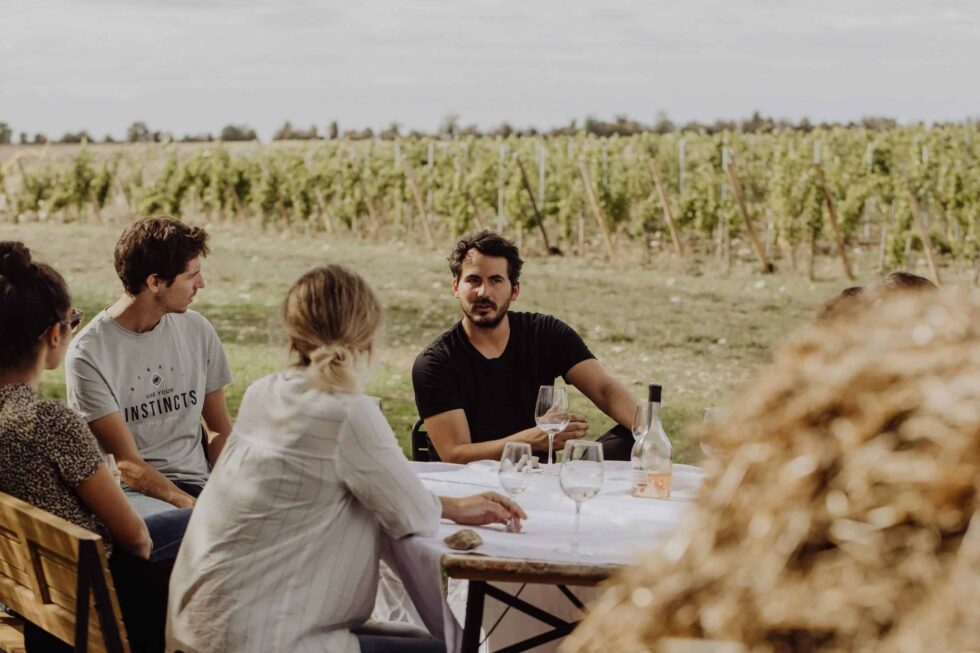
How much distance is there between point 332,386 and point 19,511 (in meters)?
0.76

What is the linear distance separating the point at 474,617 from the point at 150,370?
183 cm

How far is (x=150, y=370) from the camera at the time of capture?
433 cm

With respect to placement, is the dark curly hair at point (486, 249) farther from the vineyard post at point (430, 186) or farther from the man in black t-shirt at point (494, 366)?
the vineyard post at point (430, 186)

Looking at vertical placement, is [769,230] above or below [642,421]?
below

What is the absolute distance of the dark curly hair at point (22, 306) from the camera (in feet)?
10.4

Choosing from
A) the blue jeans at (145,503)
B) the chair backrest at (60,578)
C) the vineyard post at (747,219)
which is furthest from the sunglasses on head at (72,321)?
the vineyard post at (747,219)

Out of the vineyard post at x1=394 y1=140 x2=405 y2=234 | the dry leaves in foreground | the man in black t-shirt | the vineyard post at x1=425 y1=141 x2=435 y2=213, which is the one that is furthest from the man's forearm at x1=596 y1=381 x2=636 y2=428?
the vineyard post at x1=394 y1=140 x2=405 y2=234

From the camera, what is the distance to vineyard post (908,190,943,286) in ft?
48.8

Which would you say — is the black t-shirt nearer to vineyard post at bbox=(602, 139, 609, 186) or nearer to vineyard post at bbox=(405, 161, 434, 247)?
vineyard post at bbox=(602, 139, 609, 186)

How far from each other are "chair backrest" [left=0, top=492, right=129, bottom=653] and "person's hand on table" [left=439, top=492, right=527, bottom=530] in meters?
0.79

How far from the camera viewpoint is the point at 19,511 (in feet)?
9.68

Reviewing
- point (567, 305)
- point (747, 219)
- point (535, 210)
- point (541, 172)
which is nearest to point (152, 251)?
point (567, 305)

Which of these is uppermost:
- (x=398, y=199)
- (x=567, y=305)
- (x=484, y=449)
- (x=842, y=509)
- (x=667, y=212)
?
(x=842, y=509)

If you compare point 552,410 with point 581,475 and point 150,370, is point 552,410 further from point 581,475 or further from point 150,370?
point 150,370
